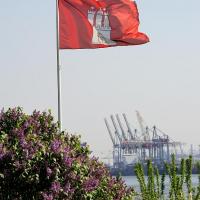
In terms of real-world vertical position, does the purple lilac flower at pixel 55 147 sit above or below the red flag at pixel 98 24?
below

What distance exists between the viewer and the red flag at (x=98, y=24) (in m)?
17.1

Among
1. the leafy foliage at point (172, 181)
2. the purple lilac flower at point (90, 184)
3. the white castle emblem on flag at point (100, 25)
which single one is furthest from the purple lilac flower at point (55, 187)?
the white castle emblem on flag at point (100, 25)

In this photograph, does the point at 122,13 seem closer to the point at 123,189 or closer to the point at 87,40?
the point at 87,40

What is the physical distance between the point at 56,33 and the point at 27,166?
615cm

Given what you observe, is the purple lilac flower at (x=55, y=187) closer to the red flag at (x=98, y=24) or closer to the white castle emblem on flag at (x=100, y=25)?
the red flag at (x=98, y=24)

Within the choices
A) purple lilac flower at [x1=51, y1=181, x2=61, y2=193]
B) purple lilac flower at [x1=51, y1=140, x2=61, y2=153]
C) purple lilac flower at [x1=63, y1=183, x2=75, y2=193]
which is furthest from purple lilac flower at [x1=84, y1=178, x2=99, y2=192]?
purple lilac flower at [x1=51, y1=140, x2=61, y2=153]

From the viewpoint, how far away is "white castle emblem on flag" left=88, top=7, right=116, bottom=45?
17.5 metres

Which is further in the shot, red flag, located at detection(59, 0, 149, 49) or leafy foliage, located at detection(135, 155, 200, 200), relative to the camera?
red flag, located at detection(59, 0, 149, 49)

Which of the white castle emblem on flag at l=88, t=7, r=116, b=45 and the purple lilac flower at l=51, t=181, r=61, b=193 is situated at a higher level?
the white castle emblem on flag at l=88, t=7, r=116, b=45

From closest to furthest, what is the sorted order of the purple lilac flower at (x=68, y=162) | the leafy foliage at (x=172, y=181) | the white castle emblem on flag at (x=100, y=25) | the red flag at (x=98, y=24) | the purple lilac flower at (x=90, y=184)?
1. the leafy foliage at (x=172, y=181)
2. the purple lilac flower at (x=68, y=162)
3. the purple lilac flower at (x=90, y=184)
4. the red flag at (x=98, y=24)
5. the white castle emblem on flag at (x=100, y=25)

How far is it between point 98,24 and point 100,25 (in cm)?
6

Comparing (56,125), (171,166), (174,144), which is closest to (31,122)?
(56,125)

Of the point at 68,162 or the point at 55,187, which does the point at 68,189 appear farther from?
the point at 68,162

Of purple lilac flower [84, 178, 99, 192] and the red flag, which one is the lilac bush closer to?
purple lilac flower [84, 178, 99, 192]
